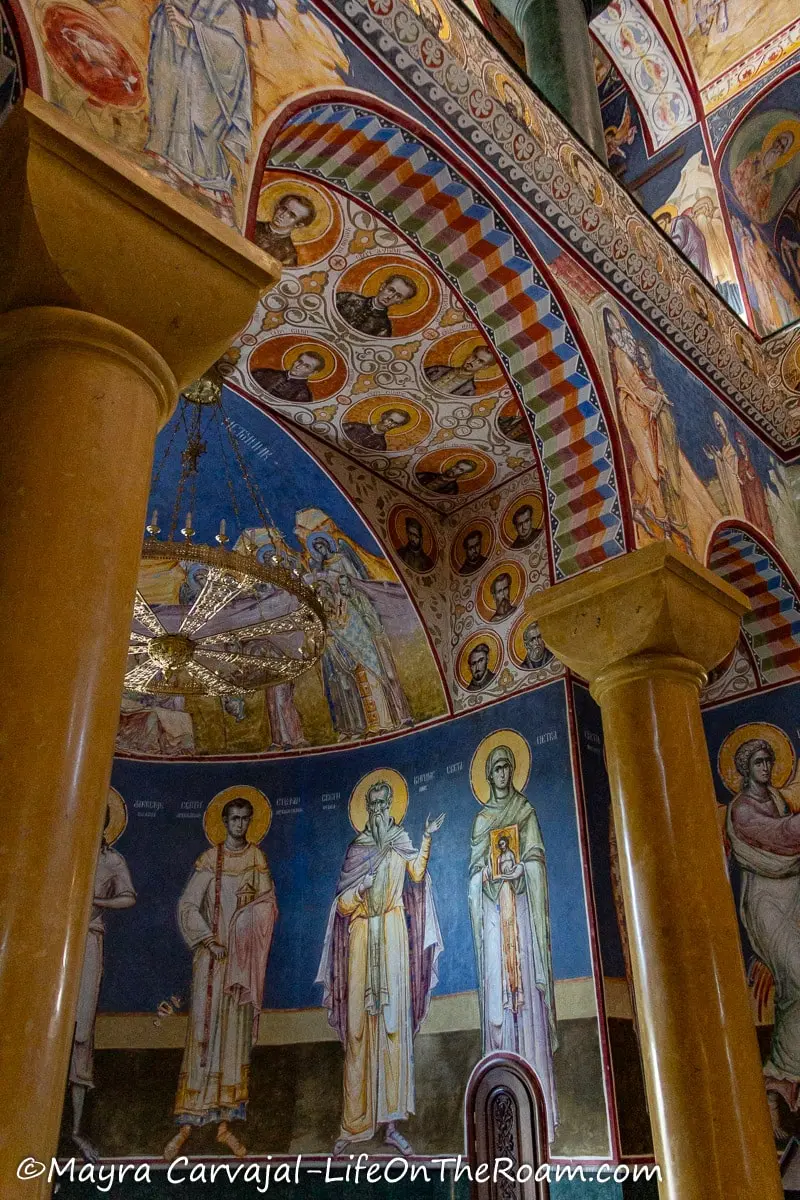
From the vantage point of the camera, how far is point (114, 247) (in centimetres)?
296

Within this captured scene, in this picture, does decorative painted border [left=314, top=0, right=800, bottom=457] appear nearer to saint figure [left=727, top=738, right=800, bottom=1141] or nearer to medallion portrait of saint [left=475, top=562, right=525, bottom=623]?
medallion portrait of saint [left=475, top=562, right=525, bottom=623]

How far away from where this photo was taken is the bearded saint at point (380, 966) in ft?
26.1

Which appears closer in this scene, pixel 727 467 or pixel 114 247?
pixel 114 247

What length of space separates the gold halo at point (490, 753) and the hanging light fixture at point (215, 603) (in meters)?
1.94

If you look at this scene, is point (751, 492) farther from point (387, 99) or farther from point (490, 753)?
point (387, 99)

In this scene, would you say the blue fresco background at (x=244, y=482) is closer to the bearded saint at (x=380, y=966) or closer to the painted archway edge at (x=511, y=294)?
the bearded saint at (x=380, y=966)

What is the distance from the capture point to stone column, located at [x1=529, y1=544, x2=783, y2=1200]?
4.17 metres

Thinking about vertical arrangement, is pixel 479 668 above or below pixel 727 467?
below

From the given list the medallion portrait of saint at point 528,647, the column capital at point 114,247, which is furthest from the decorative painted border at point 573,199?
the medallion portrait of saint at point 528,647

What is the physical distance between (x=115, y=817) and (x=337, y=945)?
2383mm

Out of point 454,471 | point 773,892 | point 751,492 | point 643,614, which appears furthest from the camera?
point 454,471

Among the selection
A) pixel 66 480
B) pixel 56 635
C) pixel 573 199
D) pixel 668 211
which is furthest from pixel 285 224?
pixel 668 211

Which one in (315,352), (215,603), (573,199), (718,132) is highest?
(718,132)

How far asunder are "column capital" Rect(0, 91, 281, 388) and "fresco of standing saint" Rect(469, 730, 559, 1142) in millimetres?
5610
